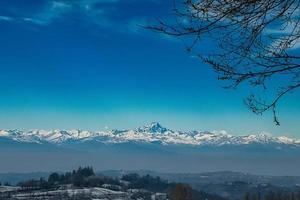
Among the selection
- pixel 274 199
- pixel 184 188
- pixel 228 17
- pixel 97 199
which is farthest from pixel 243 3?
pixel 97 199

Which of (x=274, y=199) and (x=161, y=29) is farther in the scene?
(x=274, y=199)

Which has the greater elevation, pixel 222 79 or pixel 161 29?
pixel 161 29

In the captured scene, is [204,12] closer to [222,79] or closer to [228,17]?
[228,17]

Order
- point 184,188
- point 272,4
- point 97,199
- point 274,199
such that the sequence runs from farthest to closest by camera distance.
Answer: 1. point 97,199
2. point 274,199
3. point 184,188
4. point 272,4

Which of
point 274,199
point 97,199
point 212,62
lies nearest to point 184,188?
point 274,199

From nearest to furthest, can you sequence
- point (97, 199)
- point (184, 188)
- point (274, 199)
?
point (184, 188)
point (274, 199)
point (97, 199)

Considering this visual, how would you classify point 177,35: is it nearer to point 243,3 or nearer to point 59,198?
point 243,3

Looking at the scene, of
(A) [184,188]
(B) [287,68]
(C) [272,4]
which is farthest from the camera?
(A) [184,188]

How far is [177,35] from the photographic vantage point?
253 inches

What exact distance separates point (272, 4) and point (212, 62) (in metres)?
1.09

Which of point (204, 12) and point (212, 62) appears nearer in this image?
point (204, 12)

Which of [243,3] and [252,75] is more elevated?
[243,3]

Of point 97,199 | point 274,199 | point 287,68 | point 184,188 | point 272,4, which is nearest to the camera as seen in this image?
point 272,4

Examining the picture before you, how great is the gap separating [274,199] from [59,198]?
90142mm
